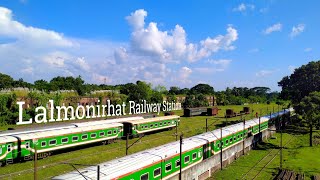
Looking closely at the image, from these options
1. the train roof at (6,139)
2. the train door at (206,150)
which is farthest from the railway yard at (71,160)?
the train roof at (6,139)

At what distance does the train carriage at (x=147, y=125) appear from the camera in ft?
165

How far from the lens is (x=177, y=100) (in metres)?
139

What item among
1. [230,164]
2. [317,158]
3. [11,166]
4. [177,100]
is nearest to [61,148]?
[11,166]

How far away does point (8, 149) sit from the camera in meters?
32.2

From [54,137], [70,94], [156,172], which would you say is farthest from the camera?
[70,94]

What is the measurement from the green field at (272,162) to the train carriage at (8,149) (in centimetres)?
2237

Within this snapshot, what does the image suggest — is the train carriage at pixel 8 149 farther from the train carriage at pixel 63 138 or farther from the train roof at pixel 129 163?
the train roof at pixel 129 163

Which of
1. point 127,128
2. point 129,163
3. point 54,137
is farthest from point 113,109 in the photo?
point 129,163

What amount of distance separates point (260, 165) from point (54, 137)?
26.5 meters

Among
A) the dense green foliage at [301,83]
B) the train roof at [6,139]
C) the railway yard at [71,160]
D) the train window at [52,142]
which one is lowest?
the railway yard at [71,160]

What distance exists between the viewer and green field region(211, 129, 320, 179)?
3359cm

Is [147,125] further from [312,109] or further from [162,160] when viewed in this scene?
[162,160]

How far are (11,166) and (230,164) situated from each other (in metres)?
26.1

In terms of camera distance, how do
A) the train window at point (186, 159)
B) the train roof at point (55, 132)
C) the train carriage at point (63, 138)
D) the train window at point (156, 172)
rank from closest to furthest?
the train window at point (156, 172) → the train window at point (186, 159) → the train carriage at point (63, 138) → the train roof at point (55, 132)
